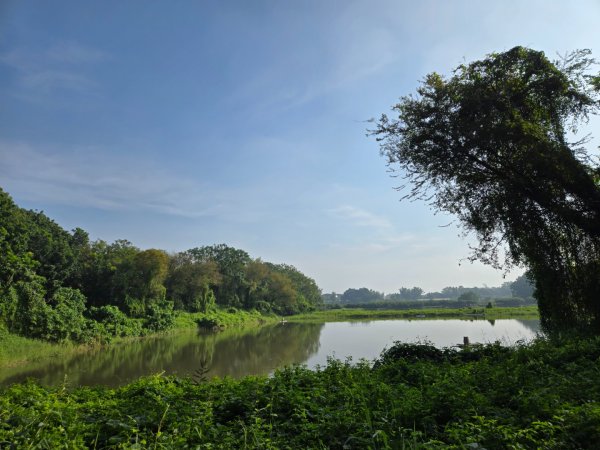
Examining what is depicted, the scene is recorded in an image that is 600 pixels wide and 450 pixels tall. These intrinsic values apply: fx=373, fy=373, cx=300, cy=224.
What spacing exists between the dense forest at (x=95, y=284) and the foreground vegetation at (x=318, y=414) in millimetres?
20235

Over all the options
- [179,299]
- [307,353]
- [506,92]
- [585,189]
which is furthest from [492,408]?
[179,299]

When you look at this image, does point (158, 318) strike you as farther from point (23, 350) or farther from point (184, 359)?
point (184, 359)

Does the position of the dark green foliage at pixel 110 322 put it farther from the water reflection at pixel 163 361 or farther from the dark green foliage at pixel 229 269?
the dark green foliage at pixel 229 269

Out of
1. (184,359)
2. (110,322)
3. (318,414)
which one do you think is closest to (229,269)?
(110,322)

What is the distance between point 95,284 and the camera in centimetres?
3369

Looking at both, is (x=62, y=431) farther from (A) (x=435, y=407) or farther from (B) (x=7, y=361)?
(B) (x=7, y=361)

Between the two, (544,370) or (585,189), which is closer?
(544,370)

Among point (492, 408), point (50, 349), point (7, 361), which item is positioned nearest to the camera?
point (492, 408)

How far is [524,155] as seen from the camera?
9969 millimetres

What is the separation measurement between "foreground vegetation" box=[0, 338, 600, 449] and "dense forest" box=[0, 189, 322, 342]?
66.4 feet

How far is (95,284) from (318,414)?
3567 cm

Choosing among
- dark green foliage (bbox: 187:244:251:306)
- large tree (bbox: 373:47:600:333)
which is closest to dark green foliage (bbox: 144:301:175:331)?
dark green foliage (bbox: 187:244:251:306)

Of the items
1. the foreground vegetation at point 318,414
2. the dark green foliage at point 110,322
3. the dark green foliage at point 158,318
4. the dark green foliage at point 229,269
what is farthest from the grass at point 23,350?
the dark green foliage at point 229,269

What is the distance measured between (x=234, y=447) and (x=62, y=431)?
133 cm
